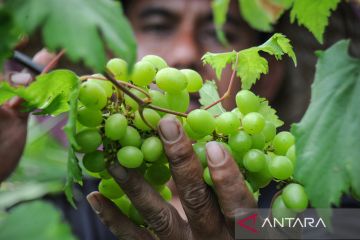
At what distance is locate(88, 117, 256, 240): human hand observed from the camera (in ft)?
1.68

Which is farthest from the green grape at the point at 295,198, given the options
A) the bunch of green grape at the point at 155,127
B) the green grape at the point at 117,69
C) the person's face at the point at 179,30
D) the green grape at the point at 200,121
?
the person's face at the point at 179,30

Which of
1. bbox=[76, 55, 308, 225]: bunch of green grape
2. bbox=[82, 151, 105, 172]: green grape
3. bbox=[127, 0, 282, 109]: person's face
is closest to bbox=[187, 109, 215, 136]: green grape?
bbox=[76, 55, 308, 225]: bunch of green grape

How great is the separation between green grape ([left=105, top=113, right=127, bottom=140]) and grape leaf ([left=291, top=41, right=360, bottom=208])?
17 centimetres

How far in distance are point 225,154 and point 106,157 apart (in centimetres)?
13

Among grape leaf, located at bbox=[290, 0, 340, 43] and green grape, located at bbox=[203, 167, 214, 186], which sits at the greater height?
grape leaf, located at bbox=[290, 0, 340, 43]

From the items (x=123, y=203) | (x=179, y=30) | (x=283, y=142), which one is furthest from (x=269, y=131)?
(x=179, y=30)

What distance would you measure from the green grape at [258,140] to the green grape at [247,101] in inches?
1.2

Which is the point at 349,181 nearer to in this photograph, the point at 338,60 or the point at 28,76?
the point at 338,60

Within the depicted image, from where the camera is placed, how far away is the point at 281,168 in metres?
0.50

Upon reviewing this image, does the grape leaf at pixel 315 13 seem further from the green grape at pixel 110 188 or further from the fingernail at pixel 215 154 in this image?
the green grape at pixel 110 188

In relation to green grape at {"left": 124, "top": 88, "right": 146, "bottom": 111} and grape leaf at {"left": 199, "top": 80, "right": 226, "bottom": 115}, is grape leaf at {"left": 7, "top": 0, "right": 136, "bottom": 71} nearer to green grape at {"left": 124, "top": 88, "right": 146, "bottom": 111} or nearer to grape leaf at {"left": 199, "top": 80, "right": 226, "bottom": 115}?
green grape at {"left": 124, "top": 88, "right": 146, "bottom": 111}

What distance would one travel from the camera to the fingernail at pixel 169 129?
501 millimetres

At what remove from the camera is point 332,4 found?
1.52 feet

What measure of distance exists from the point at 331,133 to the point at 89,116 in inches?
9.2
